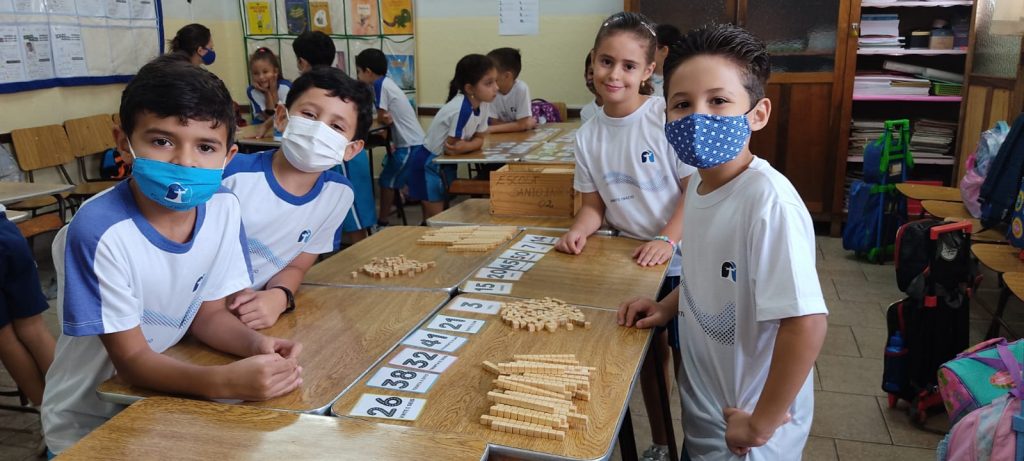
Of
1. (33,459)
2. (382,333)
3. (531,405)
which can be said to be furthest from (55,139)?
(531,405)

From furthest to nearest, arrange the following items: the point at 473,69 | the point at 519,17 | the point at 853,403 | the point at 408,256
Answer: the point at 519,17 → the point at 473,69 → the point at 853,403 → the point at 408,256

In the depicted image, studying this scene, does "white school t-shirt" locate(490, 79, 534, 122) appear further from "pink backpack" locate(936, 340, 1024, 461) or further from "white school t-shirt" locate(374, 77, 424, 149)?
"pink backpack" locate(936, 340, 1024, 461)

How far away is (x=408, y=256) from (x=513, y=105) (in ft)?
13.0

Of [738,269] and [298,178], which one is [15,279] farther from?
[738,269]

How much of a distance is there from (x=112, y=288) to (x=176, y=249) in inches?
7.0

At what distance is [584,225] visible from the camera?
2.54 metres

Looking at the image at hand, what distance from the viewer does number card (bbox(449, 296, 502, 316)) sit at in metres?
1.88

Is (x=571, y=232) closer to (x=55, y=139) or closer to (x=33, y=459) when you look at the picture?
(x=33, y=459)

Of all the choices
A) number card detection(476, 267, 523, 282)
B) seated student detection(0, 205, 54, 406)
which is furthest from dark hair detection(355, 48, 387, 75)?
number card detection(476, 267, 523, 282)

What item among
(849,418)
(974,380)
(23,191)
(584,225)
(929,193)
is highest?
(584,225)

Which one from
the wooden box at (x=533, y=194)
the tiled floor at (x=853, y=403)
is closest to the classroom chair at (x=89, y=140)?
the tiled floor at (x=853, y=403)

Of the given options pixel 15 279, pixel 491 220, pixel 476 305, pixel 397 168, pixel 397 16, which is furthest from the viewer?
pixel 397 16

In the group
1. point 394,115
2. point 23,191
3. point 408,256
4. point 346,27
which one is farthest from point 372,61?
point 408,256

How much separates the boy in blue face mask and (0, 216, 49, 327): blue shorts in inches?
99.1
